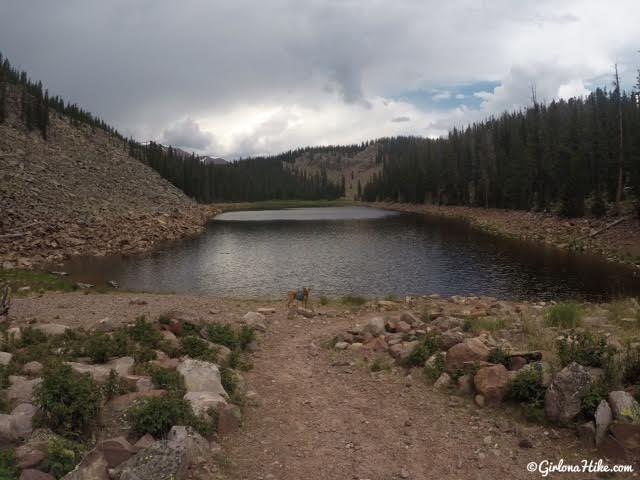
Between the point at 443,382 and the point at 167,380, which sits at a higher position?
the point at 167,380

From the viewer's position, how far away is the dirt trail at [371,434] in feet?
23.7

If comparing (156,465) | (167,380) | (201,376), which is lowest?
(156,465)

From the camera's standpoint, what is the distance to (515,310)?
60.4 feet

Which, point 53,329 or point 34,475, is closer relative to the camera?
point 34,475

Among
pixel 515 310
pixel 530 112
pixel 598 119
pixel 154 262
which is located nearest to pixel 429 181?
pixel 530 112

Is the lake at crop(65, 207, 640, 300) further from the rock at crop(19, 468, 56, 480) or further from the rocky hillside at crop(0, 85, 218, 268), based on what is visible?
the rock at crop(19, 468, 56, 480)

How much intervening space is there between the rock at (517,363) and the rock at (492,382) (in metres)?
0.41

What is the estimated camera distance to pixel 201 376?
31.7ft

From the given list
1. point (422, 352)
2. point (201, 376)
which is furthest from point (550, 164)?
point (201, 376)

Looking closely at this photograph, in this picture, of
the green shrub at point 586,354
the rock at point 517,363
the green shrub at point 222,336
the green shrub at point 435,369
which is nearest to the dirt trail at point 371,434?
the green shrub at point 435,369

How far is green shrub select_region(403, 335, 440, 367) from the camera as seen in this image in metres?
11.3

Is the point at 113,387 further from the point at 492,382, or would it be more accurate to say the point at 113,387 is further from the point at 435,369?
the point at 492,382

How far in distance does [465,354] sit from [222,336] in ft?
23.6

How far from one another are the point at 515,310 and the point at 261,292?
53.9 feet
